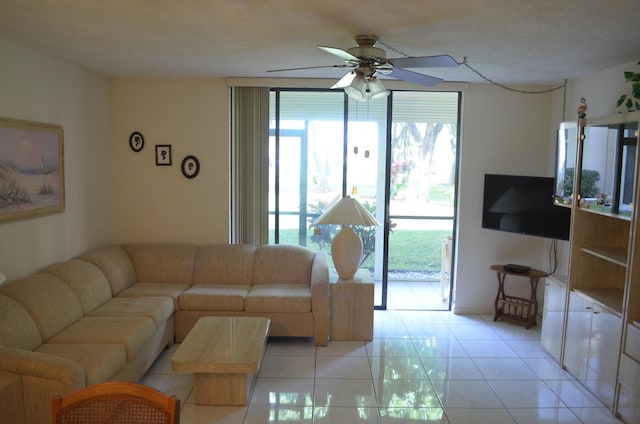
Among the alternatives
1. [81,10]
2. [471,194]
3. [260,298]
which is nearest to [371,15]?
[81,10]

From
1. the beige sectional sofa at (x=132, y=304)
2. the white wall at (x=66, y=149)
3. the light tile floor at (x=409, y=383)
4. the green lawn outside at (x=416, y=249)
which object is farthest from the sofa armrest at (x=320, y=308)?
the white wall at (x=66, y=149)

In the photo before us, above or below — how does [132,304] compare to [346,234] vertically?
below

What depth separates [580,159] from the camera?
3.94 meters

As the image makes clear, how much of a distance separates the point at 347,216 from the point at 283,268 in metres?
0.93

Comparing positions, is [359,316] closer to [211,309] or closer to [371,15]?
[211,309]

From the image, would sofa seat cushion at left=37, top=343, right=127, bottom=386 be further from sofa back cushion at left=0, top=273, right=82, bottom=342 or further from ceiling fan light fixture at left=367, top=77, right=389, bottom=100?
ceiling fan light fixture at left=367, top=77, right=389, bottom=100

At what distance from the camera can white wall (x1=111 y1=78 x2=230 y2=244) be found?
5.36 metres

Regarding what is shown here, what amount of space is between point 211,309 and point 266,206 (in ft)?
4.68

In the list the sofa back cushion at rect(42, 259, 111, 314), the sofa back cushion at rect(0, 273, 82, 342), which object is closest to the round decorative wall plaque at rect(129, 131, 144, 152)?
the sofa back cushion at rect(42, 259, 111, 314)

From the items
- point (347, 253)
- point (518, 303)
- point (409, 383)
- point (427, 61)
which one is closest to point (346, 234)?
point (347, 253)

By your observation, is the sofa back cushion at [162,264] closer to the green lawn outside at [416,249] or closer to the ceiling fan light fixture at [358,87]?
the green lawn outside at [416,249]

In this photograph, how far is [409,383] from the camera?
3.87 m

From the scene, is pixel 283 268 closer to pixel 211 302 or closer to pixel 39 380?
pixel 211 302

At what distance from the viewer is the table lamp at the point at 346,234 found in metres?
4.72
